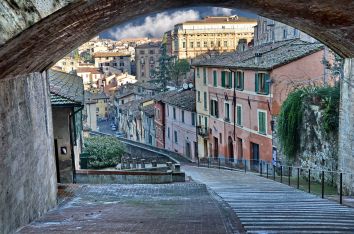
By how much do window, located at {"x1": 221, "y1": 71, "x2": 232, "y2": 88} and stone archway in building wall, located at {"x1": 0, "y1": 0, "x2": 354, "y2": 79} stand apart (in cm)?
2392

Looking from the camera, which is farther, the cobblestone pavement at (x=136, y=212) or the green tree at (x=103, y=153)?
the green tree at (x=103, y=153)

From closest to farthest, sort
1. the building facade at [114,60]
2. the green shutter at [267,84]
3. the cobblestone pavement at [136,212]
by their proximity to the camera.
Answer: the cobblestone pavement at [136,212], the green shutter at [267,84], the building facade at [114,60]

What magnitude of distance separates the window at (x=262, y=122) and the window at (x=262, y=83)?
1.33 metres

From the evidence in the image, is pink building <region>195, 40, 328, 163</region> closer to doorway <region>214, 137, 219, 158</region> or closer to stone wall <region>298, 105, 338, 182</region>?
doorway <region>214, 137, 219, 158</region>

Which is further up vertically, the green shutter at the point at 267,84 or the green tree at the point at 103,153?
the green shutter at the point at 267,84

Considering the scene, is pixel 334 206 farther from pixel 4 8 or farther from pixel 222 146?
pixel 222 146

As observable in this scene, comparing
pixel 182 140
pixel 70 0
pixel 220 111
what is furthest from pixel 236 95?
pixel 70 0

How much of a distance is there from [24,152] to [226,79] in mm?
27062

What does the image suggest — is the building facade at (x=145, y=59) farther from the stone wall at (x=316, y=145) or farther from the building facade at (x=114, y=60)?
the stone wall at (x=316, y=145)

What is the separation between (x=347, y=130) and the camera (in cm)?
1340

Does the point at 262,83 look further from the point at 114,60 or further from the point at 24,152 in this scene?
the point at 114,60

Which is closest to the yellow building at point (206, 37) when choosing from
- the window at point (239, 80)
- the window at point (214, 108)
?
the window at point (214, 108)

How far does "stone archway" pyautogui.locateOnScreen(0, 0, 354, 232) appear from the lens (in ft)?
14.0

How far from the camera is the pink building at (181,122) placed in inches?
1634
